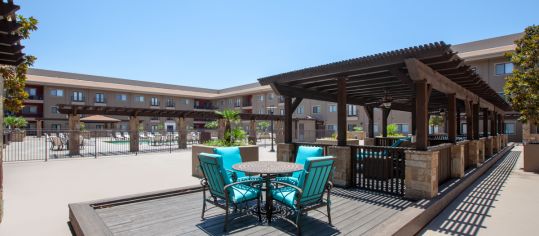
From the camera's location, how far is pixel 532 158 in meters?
10.5

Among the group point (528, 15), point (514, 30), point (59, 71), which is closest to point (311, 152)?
point (528, 15)

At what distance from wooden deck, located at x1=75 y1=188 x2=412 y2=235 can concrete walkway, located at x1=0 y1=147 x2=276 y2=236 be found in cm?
90

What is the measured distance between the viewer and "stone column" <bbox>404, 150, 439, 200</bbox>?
562cm

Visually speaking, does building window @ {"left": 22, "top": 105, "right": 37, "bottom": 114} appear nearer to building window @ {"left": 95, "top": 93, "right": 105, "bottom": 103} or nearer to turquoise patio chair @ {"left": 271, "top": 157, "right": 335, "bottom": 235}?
building window @ {"left": 95, "top": 93, "right": 105, "bottom": 103}

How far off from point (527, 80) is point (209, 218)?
Result: 518 inches

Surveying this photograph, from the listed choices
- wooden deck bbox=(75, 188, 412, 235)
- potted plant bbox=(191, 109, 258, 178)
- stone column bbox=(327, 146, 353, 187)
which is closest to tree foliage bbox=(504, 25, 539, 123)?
stone column bbox=(327, 146, 353, 187)

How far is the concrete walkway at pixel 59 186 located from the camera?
4836mm

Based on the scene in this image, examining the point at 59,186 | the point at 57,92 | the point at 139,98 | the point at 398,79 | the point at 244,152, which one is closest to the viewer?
the point at 59,186

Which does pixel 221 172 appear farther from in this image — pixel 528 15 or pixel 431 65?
pixel 528 15

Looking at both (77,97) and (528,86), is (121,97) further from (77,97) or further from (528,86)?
(528,86)

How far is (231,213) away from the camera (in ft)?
15.5

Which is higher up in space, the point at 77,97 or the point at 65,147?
the point at 77,97

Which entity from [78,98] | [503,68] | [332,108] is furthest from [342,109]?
[78,98]

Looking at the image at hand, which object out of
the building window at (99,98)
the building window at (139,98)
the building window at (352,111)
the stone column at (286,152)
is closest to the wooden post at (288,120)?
the stone column at (286,152)
